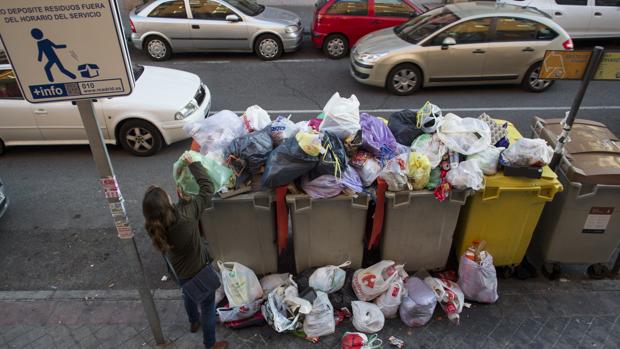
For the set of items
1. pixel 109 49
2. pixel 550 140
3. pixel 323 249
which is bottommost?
pixel 323 249

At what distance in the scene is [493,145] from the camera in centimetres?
416

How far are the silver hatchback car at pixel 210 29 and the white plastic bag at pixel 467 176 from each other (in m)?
7.79

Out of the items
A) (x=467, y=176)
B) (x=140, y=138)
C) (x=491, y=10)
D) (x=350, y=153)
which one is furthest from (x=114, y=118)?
(x=491, y=10)

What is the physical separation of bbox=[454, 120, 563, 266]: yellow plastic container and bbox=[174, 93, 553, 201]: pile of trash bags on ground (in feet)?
0.56

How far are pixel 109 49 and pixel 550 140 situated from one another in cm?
410

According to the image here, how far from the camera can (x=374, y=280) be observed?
3.96 metres

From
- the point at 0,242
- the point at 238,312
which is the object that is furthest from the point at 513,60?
the point at 0,242

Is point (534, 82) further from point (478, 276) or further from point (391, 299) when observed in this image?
point (391, 299)

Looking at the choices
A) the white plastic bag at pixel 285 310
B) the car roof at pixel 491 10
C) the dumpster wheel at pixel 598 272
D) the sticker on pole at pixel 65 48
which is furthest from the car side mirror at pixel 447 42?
the sticker on pole at pixel 65 48

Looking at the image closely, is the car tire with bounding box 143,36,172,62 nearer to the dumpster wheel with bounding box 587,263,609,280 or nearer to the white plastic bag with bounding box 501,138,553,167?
the white plastic bag with bounding box 501,138,553,167

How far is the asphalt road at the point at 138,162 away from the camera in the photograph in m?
4.77

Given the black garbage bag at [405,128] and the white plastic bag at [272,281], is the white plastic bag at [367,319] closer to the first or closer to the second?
the white plastic bag at [272,281]

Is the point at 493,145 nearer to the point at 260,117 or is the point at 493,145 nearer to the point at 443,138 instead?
the point at 443,138

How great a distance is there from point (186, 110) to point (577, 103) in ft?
16.7
